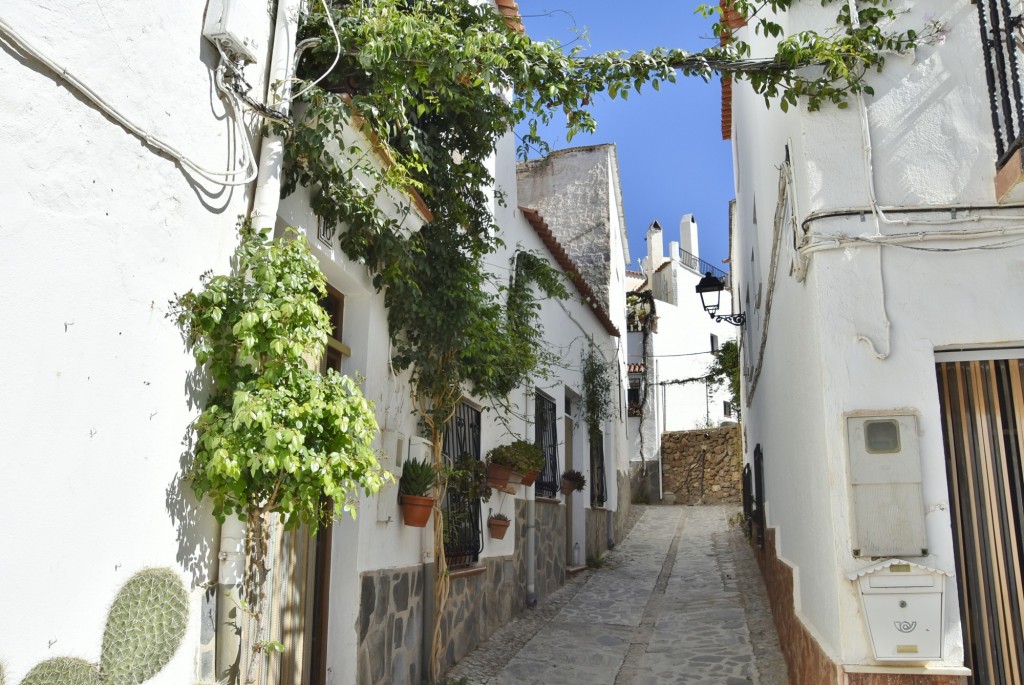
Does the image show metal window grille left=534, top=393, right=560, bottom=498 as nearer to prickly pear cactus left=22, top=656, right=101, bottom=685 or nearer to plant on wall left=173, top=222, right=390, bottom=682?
plant on wall left=173, top=222, right=390, bottom=682

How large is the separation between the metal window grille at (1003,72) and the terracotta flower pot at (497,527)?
5287 mm

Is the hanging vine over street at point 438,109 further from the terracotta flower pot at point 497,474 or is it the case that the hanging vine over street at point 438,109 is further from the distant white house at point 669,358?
the distant white house at point 669,358

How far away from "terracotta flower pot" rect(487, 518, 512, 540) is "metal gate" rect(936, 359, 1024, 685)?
453 centimetres

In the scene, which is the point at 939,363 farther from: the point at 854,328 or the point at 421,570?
the point at 421,570

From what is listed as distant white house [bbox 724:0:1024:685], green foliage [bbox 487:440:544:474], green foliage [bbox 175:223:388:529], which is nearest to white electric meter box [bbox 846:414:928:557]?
distant white house [bbox 724:0:1024:685]

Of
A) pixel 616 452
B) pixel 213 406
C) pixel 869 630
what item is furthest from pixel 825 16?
pixel 616 452

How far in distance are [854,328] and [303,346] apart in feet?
8.83

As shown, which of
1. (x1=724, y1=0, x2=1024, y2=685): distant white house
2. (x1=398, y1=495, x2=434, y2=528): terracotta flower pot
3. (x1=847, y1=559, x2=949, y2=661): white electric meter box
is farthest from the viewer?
(x1=398, y1=495, x2=434, y2=528): terracotta flower pot

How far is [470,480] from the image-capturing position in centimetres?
712

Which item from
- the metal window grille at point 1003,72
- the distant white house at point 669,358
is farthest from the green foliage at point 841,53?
the distant white house at point 669,358

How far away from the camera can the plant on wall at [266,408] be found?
3271 mm

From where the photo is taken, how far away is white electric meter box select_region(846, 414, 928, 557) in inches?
152

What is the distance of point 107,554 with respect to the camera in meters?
2.85

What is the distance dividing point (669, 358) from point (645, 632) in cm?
2127
